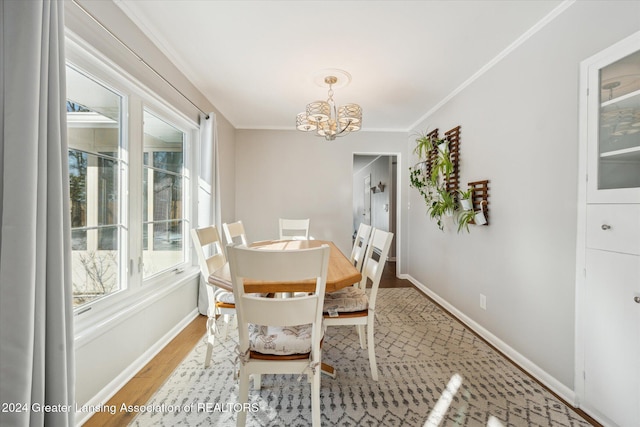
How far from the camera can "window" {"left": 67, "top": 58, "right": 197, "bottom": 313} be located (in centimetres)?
154

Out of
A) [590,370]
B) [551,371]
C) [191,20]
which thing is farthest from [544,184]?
[191,20]

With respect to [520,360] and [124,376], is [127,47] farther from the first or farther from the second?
[520,360]

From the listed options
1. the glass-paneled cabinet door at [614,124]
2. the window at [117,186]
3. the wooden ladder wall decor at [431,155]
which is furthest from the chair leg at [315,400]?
the wooden ladder wall decor at [431,155]

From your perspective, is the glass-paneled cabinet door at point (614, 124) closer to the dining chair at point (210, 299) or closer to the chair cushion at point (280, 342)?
the chair cushion at point (280, 342)

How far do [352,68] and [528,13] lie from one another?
4.33 ft

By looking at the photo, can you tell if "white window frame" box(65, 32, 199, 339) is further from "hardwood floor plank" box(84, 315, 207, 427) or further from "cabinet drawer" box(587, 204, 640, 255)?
"cabinet drawer" box(587, 204, 640, 255)

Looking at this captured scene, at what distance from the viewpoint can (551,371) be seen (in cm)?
175

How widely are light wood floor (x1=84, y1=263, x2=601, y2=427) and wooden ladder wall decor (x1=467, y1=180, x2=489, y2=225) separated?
4.30 feet

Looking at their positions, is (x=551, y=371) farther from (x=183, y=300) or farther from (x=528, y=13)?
(x=183, y=300)

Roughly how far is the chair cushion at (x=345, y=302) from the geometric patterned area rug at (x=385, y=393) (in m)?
0.50

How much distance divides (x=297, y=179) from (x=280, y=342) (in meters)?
3.32

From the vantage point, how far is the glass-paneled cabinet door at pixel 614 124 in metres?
1.32

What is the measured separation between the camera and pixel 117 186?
6.04ft

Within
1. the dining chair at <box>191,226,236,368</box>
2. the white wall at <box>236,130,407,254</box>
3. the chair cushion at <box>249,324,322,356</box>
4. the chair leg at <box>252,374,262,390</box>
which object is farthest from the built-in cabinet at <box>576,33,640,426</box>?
the white wall at <box>236,130,407,254</box>
